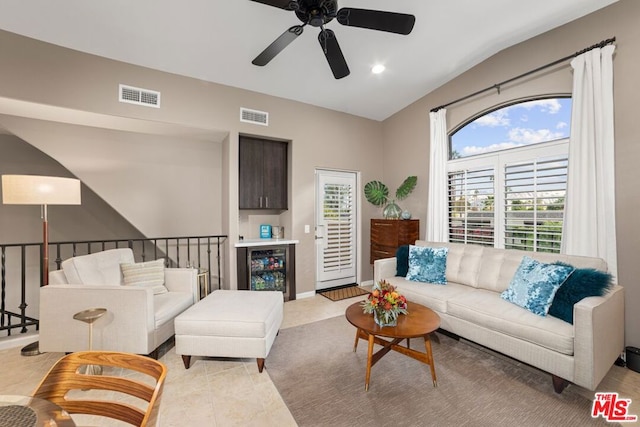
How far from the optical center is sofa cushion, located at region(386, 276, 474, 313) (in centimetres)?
283

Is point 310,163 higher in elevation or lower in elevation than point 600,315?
higher

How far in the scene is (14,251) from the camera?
14.2ft

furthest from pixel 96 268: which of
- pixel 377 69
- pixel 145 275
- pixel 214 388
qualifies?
pixel 377 69

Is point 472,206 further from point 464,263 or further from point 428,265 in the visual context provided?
point 428,265

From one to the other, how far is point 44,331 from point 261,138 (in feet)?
10.7

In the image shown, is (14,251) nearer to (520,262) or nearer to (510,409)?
(510,409)

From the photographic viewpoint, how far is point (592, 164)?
2.64 m

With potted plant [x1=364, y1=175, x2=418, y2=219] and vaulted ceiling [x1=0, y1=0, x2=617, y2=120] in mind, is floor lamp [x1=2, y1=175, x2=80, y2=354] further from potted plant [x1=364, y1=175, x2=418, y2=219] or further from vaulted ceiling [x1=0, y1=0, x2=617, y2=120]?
potted plant [x1=364, y1=175, x2=418, y2=219]

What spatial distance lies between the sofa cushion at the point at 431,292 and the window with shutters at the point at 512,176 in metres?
1.02

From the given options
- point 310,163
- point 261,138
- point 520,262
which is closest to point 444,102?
point 310,163

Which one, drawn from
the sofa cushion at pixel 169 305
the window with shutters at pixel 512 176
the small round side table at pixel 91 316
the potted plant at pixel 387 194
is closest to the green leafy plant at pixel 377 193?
the potted plant at pixel 387 194

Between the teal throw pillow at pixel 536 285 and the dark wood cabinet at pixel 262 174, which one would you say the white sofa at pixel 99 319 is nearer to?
the dark wood cabinet at pixel 262 174

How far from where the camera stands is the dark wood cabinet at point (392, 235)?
435 cm

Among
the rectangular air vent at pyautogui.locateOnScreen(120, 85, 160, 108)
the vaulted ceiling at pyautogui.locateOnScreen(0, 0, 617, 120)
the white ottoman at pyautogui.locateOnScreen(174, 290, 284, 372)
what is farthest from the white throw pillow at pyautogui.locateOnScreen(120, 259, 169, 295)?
the vaulted ceiling at pyautogui.locateOnScreen(0, 0, 617, 120)
